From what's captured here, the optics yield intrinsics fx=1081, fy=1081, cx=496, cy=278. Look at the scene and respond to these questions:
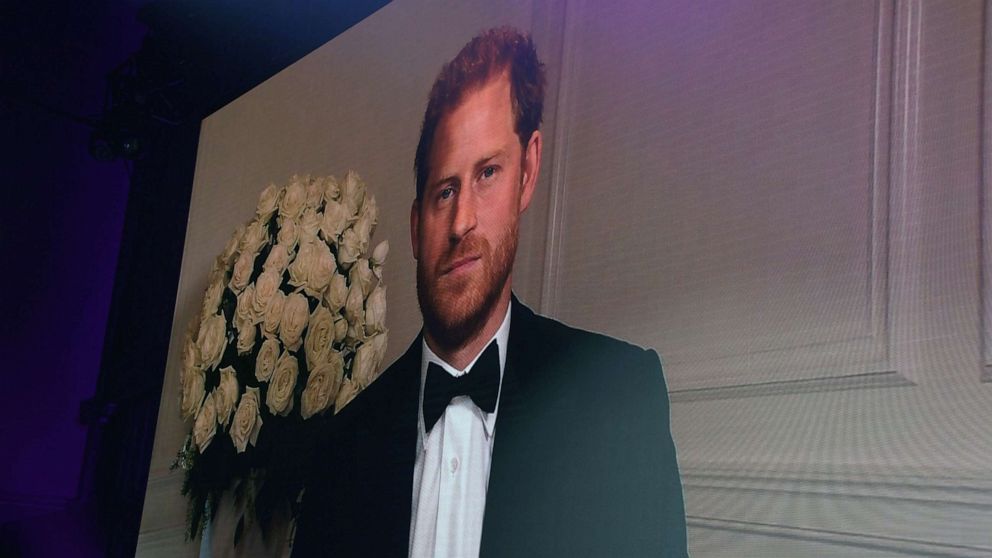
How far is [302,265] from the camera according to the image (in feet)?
8.09

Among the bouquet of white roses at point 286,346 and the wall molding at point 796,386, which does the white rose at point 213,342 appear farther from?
the wall molding at point 796,386

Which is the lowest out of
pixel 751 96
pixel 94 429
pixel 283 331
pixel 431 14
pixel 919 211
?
pixel 94 429

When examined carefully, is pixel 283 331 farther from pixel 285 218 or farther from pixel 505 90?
pixel 505 90

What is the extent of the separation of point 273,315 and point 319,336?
130 mm

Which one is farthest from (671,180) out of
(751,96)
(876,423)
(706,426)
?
(876,423)

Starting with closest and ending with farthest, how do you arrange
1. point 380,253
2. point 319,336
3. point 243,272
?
point 319,336 < point 380,253 < point 243,272

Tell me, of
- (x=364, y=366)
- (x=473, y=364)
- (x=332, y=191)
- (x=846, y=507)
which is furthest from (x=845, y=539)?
(x=332, y=191)

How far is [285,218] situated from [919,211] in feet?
5.17

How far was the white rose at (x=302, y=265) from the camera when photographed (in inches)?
96.8

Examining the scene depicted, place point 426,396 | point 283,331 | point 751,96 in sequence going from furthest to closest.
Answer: point 283,331 < point 426,396 < point 751,96

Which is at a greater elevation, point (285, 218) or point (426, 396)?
point (285, 218)

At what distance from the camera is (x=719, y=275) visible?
181 cm

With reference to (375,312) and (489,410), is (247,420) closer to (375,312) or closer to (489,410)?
(375,312)

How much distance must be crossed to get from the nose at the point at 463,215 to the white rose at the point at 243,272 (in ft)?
1.91
